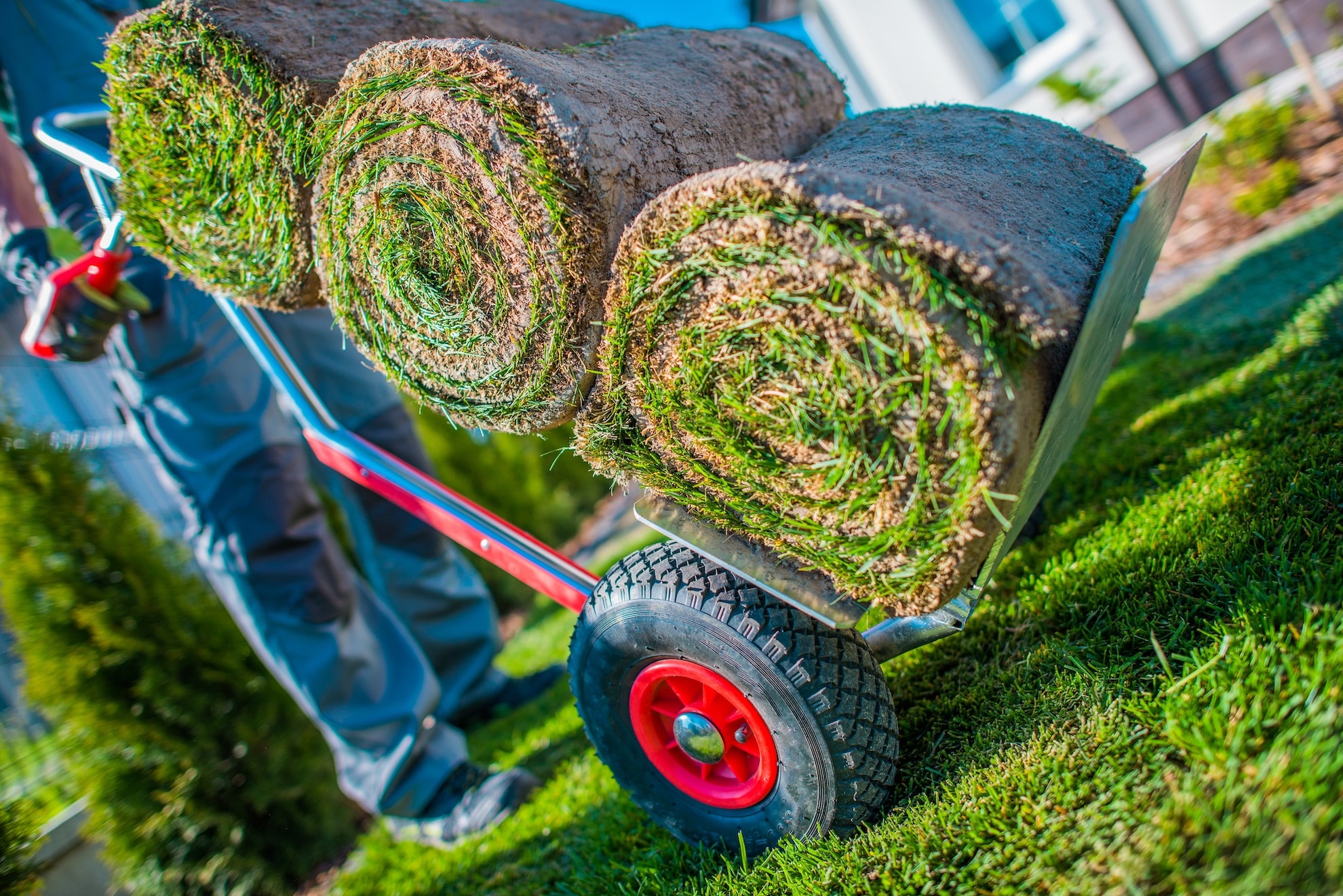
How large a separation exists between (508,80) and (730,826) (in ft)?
5.24

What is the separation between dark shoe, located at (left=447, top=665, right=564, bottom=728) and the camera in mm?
3582

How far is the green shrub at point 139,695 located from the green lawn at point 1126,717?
1.66 feet

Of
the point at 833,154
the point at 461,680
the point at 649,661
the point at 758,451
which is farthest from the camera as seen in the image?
the point at 461,680

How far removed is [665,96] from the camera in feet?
5.84

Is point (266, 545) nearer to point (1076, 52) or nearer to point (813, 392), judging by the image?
point (813, 392)

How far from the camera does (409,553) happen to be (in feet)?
10.8

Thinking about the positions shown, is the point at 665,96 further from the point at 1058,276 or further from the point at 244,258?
the point at 244,258

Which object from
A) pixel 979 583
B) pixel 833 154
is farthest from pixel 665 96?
pixel 979 583

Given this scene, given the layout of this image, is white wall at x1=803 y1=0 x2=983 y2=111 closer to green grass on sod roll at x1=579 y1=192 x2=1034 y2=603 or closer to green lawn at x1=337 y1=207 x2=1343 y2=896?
green lawn at x1=337 y1=207 x2=1343 y2=896

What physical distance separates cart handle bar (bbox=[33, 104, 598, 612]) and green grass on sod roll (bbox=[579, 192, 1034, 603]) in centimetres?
52

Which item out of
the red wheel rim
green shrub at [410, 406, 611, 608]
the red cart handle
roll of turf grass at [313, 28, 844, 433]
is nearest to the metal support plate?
the red wheel rim

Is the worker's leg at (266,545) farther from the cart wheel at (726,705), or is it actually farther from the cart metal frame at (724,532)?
the cart wheel at (726,705)

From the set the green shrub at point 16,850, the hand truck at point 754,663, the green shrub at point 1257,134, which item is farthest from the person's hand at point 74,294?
the green shrub at point 1257,134

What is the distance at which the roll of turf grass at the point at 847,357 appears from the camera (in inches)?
Result: 46.1
